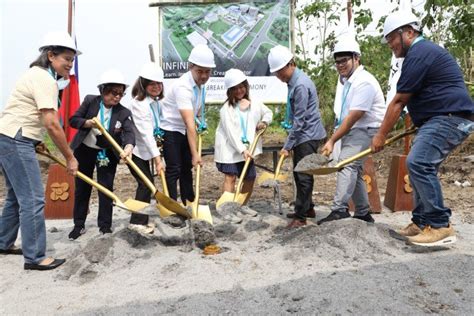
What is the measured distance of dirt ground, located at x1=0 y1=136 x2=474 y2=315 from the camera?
8.73 feet

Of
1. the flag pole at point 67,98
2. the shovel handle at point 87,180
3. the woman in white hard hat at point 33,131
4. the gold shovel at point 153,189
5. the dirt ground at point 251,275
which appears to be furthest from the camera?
the flag pole at point 67,98

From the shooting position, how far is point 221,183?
24.7 ft

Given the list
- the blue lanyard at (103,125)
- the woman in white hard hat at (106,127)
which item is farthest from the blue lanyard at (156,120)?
the blue lanyard at (103,125)

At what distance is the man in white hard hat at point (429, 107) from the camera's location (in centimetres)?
344

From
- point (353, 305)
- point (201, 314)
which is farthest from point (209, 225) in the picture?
point (353, 305)

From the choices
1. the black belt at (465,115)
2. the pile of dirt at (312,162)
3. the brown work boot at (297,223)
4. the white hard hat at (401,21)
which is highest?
the white hard hat at (401,21)

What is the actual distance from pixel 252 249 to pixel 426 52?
6.41 ft

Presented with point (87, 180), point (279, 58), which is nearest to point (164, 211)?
point (87, 180)

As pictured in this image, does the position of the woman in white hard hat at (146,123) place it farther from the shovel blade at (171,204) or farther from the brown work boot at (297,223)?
the brown work boot at (297,223)

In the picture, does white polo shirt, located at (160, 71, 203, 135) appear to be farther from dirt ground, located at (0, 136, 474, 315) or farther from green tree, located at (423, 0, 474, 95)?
green tree, located at (423, 0, 474, 95)

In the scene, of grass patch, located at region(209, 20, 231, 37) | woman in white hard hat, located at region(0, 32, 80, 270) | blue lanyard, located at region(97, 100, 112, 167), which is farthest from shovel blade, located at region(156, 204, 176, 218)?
grass patch, located at region(209, 20, 231, 37)

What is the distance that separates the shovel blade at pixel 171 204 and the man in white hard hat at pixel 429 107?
1748mm

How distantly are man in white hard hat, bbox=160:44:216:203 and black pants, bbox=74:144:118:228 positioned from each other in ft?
1.83

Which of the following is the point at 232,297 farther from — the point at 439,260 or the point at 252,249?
the point at 439,260
